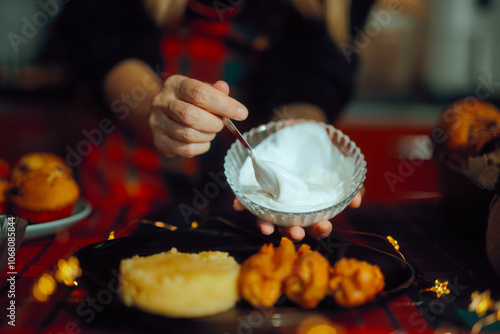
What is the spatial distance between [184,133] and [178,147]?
0.05 metres

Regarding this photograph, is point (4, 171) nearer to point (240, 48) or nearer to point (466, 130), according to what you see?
point (240, 48)

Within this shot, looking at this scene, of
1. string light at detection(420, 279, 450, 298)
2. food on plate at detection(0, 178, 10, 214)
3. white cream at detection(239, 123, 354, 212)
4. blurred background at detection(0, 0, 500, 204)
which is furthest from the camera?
blurred background at detection(0, 0, 500, 204)

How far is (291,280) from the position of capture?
47 centimetres

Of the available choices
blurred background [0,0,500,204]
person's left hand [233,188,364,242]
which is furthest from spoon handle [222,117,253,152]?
blurred background [0,0,500,204]

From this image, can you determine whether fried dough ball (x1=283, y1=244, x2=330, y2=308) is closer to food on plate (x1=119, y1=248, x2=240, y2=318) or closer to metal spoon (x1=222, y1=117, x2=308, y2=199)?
food on plate (x1=119, y1=248, x2=240, y2=318)

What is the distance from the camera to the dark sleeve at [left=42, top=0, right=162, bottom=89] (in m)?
1.07

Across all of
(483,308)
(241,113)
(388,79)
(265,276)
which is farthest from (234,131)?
(388,79)

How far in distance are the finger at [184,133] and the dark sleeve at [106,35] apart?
432 mm

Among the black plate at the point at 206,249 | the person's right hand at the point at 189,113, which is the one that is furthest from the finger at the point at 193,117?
the black plate at the point at 206,249

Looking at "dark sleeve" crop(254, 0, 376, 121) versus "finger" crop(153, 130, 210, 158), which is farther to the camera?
"dark sleeve" crop(254, 0, 376, 121)

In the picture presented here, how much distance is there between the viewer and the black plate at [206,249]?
0.42 meters

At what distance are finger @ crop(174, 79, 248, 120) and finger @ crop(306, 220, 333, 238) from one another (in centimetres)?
20

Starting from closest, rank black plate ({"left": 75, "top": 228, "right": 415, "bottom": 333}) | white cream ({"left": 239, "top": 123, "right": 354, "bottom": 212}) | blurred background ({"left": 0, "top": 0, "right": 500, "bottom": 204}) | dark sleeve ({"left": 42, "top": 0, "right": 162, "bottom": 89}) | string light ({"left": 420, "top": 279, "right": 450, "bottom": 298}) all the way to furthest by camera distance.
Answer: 1. black plate ({"left": 75, "top": 228, "right": 415, "bottom": 333})
2. string light ({"left": 420, "top": 279, "right": 450, "bottom": 298})
3. white cream ({"left": 239, "top": 123, "right": 354, "bottom": 212})
4. dark sleeve ({"left": 42, "top": 0, "right": 162, "bottom": 89})
5. blurred background ({"left": 0, "top": 0, "right": 500, "bottom": 204})

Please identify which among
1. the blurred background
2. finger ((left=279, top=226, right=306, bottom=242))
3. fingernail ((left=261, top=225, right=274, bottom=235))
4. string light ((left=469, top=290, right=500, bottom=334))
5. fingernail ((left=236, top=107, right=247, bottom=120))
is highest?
fingernail ((left=236, top=107, right=247, bottom=120))
